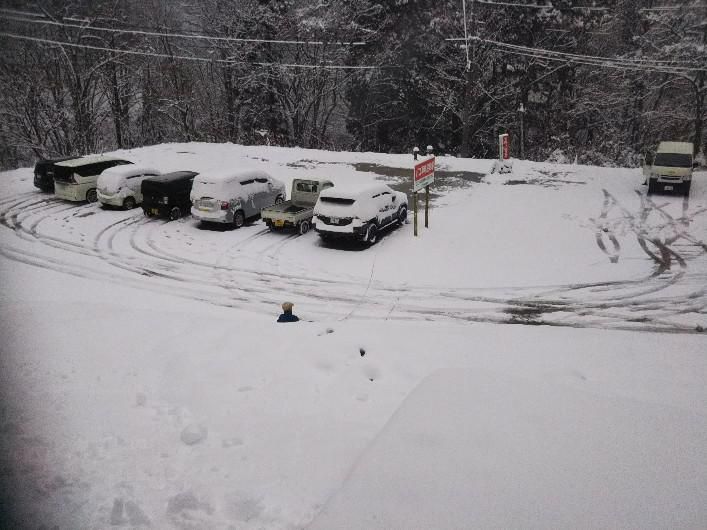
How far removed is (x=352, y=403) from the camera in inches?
236

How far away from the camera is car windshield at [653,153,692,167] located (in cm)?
1995

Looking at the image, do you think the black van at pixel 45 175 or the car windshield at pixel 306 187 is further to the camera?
the black van at pixel 45 175

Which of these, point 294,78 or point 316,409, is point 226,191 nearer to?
point 316,409

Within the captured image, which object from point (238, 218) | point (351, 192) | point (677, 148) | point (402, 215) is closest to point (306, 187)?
point (238, 218)

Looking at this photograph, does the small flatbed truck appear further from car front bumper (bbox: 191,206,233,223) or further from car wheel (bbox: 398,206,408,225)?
car wheel (bbox: 398,206,408,225)

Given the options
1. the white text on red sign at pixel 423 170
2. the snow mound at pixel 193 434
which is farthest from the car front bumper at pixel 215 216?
the snow mound at pixel 193 434

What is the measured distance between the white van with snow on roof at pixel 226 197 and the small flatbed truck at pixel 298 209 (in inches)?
31.1

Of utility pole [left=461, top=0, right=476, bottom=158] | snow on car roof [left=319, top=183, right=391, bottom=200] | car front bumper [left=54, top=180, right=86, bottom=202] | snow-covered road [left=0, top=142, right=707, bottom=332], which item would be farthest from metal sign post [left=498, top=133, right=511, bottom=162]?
car front bumper [left=54, top=180, right=86, bottom=202]

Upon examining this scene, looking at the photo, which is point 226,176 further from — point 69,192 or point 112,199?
point 69,192

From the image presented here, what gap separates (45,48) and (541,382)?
1363 inches

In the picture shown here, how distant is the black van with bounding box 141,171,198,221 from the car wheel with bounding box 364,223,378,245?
7.17 meters

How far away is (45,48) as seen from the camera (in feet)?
99.1

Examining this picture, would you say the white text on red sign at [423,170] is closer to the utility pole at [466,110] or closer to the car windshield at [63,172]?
the car windshield at [63,172]

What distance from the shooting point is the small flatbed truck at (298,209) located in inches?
653
